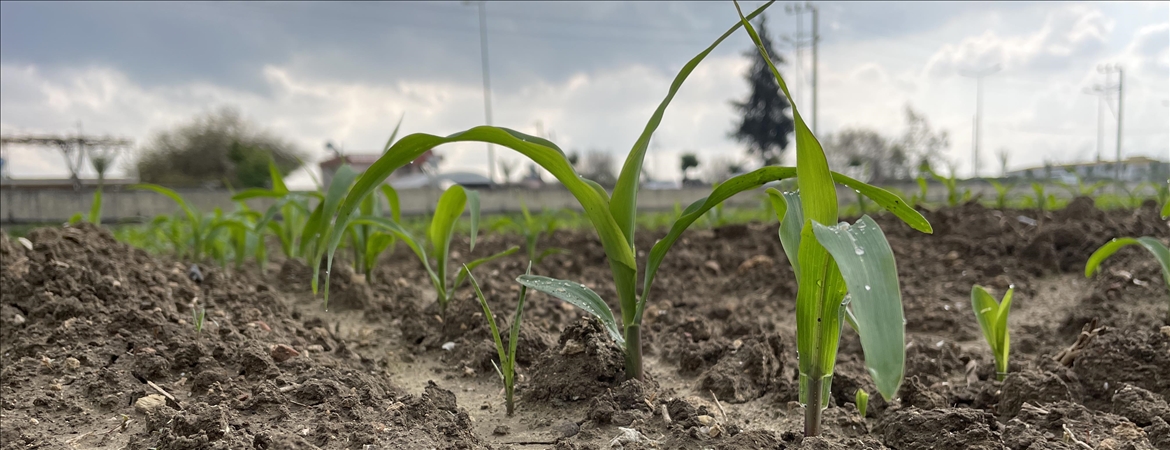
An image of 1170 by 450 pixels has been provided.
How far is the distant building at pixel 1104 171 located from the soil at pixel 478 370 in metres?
4.08

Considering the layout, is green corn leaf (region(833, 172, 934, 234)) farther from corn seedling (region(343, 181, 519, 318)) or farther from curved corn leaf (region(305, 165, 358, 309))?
corn seedling (region(343, 181, 519, 318))

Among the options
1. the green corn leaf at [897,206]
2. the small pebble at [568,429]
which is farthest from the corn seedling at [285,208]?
the green corn leaf at [897,206]

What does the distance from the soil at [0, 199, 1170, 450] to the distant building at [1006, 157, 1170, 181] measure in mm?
4084

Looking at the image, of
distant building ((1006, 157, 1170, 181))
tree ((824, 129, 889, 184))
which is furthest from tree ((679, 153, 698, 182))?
distant building ((1006, 157, 1170, 181))

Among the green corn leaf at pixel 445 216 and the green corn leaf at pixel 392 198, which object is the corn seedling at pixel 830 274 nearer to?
the green corn leaf at pixel 445 216

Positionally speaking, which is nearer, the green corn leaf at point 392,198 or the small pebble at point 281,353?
the small pebble at point 281,353

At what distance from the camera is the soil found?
108cm

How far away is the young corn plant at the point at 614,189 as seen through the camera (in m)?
1.00

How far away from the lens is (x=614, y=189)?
3.60 feet

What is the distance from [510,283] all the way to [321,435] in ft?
5.34

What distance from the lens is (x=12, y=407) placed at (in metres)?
1.28

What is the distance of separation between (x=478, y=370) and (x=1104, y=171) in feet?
27.1

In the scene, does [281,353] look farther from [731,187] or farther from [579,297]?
[731,187]

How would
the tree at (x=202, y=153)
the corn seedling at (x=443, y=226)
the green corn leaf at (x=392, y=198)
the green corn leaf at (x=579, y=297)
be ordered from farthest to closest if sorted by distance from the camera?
the tree at (x=202, y=153) → the green corn leaf at (x=392, y=198) → the corn seedling at (x=443, y=226) → the green corn leaf at (x=579, y=297)
